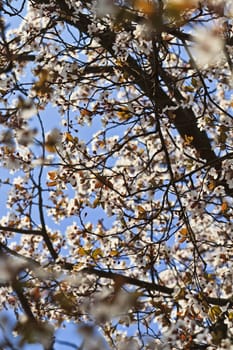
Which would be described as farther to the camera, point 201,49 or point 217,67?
point 217,67

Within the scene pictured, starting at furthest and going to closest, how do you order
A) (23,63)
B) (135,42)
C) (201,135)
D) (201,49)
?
(23,63)
(201,135)
(135,42)
(201,49)

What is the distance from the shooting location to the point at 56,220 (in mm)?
6926

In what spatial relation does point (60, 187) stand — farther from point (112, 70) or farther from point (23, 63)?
point (23, 63)

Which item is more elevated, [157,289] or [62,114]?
[62,114]

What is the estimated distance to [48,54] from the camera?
586cm

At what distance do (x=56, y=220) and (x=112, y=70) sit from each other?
226cm

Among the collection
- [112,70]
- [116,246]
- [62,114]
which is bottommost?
[116,246]

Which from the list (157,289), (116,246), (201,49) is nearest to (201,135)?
(116,246)

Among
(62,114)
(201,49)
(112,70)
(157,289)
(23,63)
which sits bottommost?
(201,49)

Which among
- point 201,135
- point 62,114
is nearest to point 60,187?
point 62,114

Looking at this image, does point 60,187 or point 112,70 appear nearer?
point 60,187

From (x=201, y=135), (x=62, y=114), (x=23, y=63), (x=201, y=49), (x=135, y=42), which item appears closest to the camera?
(x=201, y=49)

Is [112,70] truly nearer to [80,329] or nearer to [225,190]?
[225,190]

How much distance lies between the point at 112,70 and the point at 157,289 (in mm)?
2325
